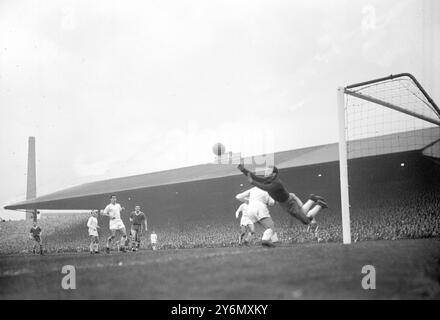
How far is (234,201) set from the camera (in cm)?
2742

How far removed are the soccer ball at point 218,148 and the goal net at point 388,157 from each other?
5305mm

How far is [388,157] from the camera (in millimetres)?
19703

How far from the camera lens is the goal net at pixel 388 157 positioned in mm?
14281

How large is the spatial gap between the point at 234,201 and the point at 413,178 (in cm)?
959

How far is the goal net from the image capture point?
14281 mm

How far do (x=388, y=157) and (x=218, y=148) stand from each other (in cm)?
705

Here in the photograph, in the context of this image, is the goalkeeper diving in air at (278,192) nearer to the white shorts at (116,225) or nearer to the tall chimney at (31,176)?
the white shorts at (116,225)

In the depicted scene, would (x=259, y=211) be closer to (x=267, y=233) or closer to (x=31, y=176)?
(x=267, y=233)

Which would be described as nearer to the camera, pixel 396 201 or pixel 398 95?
pixel 398 95

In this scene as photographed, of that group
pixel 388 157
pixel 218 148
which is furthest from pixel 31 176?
pixel 388 157

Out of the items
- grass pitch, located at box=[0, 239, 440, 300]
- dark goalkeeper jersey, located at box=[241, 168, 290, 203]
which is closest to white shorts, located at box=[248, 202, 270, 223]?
dark goalkeeper jersey, located at box=[241, 168, 290, 203]
